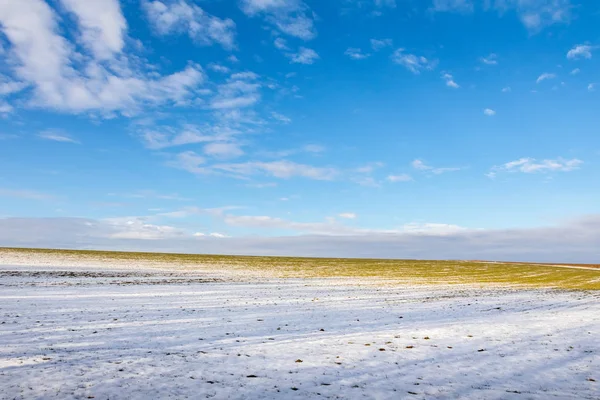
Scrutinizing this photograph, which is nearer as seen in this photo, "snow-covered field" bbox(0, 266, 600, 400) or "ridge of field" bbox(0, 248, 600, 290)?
"snow-covered field" bbox(0, 266, 600, 400)

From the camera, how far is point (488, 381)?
357 inches

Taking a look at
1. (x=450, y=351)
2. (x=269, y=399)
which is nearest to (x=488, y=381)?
(x=450, y=351)

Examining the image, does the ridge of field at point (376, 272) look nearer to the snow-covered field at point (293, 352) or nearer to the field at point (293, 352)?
the snow-covered field at point (293, 352)

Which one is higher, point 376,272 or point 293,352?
point 376,272

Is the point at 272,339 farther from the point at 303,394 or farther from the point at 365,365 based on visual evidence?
the point at 303,394

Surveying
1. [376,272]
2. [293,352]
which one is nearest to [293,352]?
[293,352]

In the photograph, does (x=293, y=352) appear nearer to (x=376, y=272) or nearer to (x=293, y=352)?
(x=293, y=352)

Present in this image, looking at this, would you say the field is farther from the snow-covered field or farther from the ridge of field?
the ridge of field

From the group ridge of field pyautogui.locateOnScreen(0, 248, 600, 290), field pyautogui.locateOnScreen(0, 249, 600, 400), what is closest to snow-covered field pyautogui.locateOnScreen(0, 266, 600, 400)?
field pyautogui.locateOnScreen(0, 249, 600, 400)

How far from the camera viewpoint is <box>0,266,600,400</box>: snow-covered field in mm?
8445

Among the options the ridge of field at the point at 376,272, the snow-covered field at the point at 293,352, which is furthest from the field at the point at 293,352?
the ridge of field at the point at 376,272

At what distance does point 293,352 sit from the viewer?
37.2ft

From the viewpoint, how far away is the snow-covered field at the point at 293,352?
8.45m

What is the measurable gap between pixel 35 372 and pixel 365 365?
762 cm
